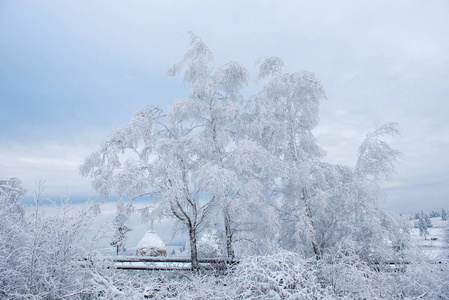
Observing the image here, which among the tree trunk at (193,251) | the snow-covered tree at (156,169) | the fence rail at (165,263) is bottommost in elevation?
the fence rail at (165,263)

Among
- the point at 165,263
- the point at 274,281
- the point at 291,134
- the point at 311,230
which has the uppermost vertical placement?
the point at 291,134

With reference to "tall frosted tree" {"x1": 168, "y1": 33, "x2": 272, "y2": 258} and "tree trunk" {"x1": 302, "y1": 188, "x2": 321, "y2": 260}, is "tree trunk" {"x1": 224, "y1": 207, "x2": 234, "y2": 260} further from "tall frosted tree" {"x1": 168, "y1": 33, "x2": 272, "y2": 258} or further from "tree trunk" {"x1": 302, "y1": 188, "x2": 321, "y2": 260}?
"tree trunk" {"x1": 302, "y1": 188, "x2": 321, "y2": 260}

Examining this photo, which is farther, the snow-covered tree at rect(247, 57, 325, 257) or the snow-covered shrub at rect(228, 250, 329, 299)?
the snow-covered tree at rect(247, 57, 325, 257)

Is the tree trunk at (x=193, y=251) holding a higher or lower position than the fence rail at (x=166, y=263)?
Result: higher

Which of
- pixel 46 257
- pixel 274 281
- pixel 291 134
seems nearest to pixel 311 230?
pixel 291 134

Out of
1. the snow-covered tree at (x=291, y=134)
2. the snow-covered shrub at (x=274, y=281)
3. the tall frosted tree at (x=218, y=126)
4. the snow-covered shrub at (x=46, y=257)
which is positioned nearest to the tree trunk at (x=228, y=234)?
the tall frosted tree at (x=218, y=126)

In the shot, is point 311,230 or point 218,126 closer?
point 311,230

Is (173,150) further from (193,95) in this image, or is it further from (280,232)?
(280,232)

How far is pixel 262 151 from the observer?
10.3m

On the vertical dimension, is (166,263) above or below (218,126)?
below

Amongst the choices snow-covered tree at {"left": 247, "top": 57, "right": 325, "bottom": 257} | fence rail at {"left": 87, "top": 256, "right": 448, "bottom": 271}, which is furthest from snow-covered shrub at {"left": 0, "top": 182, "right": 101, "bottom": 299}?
snow-covered tree at {"left": 247, "top": 57, "right": 325, "bottom": 257}

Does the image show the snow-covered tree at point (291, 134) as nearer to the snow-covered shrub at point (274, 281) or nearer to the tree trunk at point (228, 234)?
the tree trunk at point (228, 234)

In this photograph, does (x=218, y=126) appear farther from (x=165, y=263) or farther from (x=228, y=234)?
(x=165, y=263)

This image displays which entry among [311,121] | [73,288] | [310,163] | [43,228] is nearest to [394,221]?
[310,163]
